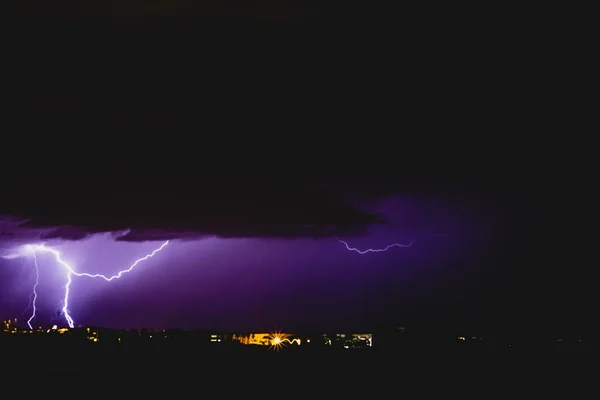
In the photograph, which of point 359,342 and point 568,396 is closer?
Answer: point 568,396

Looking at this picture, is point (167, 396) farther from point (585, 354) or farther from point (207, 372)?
point (585, 354)

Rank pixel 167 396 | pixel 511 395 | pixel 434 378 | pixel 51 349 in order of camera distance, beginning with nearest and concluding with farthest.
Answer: pixel 167 396 → pixel 511 395 → pixel 434 378 → pixel 51 349

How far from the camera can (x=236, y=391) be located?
54.7ft

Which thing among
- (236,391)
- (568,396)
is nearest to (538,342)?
(568,396)

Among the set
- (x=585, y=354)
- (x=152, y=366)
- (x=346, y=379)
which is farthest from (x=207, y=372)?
(x=585, y=354)

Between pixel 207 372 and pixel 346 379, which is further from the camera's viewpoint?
pixel 207 372

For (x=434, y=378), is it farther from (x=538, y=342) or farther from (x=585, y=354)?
(x=538, y=342)

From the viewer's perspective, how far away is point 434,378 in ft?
65.2

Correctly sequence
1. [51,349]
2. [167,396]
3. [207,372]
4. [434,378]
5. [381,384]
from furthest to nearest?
[51,349], [207,372], [434,378], [381,384], [167,396]

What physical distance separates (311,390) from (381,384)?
Answer: 7.45ft

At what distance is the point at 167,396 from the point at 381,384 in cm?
578

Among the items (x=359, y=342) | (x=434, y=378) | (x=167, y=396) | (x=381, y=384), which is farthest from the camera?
(x=359, y=342)

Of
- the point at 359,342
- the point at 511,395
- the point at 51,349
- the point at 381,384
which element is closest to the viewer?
the point at 511,395

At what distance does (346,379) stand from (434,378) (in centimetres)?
251
